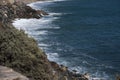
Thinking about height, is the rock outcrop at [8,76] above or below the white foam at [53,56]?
above

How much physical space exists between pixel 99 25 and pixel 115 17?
609 inches

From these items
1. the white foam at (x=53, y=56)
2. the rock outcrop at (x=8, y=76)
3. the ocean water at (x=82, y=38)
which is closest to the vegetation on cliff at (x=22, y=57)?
the rock outcrop at (x=8, y=76)

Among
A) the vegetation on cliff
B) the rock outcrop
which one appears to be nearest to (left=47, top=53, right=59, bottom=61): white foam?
the vegetation on cliff

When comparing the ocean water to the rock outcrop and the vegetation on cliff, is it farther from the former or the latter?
the rock outcrop

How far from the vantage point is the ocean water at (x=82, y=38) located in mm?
46906

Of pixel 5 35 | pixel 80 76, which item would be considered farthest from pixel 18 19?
pixel 5 35

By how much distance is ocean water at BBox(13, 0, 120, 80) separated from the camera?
46.9 m

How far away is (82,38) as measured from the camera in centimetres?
6625

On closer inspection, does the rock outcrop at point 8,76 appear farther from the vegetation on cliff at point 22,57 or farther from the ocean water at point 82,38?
the ocean water at point 82,38

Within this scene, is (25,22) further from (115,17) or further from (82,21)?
(115,17)

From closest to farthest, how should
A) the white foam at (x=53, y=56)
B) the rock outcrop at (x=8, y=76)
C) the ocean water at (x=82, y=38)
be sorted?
the rock outcrop at (x=8, y=76), the ocean water at (x=82, y=38), the white foam at (x=53, y=56)

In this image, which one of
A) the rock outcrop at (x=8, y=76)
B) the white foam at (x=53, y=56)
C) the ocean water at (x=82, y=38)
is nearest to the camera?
the rock outcrop at (x=8, y=76)

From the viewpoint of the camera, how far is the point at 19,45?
997 inches

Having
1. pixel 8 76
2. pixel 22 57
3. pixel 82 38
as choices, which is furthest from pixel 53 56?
→ pixel 8 76
